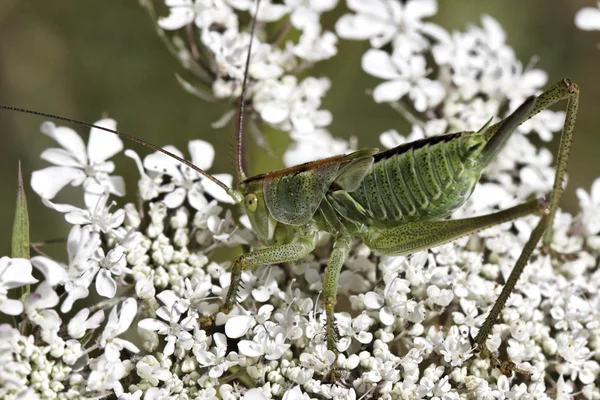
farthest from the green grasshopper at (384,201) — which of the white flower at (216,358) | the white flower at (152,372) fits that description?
the white flower at (152,372)

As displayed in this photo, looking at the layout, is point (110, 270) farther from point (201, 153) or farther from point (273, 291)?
point (201, 153)

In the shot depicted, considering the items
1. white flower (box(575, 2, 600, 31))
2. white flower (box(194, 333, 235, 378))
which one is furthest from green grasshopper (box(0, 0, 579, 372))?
white flower (box(575, 2, 600, 31))

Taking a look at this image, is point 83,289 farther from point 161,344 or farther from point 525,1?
point 525,1

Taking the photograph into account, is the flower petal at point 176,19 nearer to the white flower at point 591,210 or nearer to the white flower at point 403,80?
the white flower at point 403,80

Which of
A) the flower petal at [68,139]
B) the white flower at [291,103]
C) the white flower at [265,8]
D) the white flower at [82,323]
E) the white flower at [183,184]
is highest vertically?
the white flower at [265,8]

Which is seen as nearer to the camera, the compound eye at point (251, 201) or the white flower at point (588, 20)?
the compound eye at point (251, 201)

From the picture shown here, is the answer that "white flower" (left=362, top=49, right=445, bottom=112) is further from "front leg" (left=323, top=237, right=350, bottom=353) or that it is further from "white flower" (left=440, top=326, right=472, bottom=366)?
"white flower" (left=440, top=326, right=472, bottom=366)

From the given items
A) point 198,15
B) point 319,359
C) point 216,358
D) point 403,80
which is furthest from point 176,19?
point 319,359
